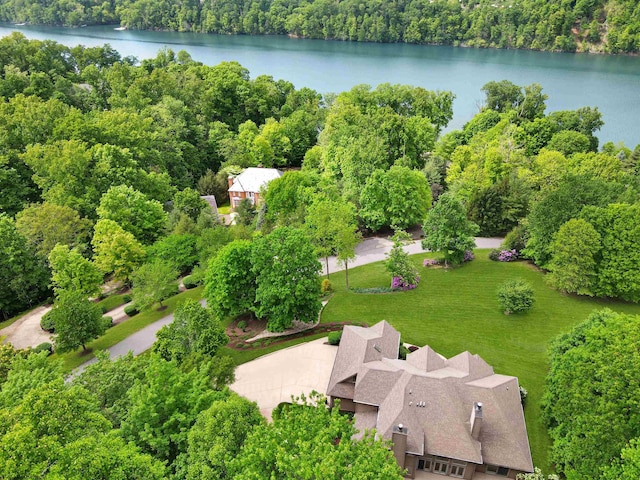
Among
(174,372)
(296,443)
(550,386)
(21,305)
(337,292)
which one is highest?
(296,443)

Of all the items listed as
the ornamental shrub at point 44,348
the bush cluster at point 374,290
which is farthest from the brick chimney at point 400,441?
the ornamental shrub at point 44,348

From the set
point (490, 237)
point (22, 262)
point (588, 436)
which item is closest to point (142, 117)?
point (22, 262)

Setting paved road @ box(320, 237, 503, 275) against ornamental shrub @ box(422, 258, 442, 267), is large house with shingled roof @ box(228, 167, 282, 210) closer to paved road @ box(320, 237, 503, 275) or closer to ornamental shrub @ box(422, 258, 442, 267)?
paved road @ box(320, 237, 503, 275)

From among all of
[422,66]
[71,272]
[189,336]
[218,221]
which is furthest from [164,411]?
[422,66]

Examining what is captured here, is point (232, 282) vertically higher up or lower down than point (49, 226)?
higher up

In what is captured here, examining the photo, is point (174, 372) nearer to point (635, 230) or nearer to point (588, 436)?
point (588, 436)

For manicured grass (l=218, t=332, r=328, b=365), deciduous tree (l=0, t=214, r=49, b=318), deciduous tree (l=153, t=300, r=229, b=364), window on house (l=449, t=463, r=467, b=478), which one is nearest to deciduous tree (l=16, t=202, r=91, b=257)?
deciduous tree (l=0, t=214, r=49, b=318)

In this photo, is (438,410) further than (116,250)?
No

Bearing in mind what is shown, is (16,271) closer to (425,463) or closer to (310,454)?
(310,454)

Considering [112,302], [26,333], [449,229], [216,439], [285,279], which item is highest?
[216,439]
